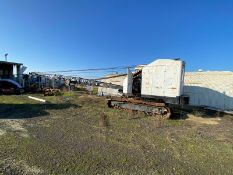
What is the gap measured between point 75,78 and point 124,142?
66.6 ft

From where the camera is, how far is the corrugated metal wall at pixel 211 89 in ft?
67.9

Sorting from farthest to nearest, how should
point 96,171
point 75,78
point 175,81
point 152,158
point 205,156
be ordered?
point 75,78, point 175,81, point 205,156, point 152,158, point 96,171

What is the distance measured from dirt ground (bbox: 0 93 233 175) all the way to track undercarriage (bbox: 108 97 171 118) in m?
2.91

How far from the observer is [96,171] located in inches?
232

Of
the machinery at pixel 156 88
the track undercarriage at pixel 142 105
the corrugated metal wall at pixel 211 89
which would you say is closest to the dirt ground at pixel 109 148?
the track undercarriage at pixel 142 105

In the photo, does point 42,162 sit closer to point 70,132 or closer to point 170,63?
point 70,132

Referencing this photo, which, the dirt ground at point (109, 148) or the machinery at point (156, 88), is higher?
the machinery at point (156, 88)

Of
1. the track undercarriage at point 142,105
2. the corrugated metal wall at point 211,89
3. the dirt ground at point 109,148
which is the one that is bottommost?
the dirt ground at point 109,148

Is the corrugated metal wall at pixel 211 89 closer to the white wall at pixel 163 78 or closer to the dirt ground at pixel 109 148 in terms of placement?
the white wall at pixel 163 78

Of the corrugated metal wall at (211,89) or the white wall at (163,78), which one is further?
the corrugated metal wall at (211,89)

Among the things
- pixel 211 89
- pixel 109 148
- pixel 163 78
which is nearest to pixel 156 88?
pixel 163 78

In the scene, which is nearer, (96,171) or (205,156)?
(96,171)

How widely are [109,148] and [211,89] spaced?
16.9m

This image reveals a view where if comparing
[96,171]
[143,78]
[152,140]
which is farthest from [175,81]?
→ [96,171]
